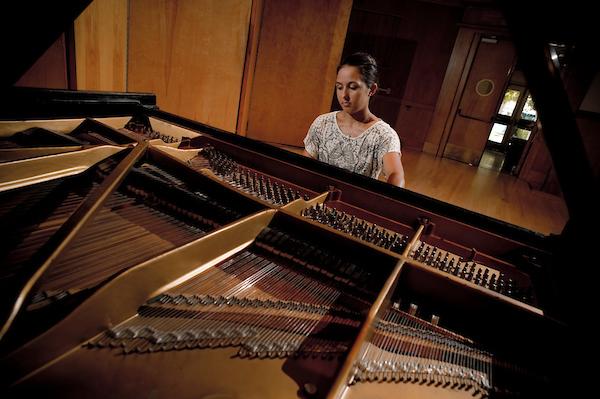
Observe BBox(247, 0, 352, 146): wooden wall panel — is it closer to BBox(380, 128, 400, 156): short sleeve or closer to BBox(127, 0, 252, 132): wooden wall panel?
BBox(127, 0, 252, 132): wooden wall panel

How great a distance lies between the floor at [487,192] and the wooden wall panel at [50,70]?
462cm

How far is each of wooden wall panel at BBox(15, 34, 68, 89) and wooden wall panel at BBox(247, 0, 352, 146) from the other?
366 cm

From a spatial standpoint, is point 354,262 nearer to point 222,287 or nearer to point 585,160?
point 222,287

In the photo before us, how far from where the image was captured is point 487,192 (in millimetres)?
7883

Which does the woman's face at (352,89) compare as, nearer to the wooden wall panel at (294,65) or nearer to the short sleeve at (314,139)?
the short sleeve at (314,139)

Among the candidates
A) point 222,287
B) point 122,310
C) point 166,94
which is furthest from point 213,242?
point 166,94

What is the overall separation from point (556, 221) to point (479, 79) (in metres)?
5.23

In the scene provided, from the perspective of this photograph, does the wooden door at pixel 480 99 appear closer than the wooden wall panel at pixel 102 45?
No

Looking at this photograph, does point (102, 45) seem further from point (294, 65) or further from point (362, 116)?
point (362, 116)

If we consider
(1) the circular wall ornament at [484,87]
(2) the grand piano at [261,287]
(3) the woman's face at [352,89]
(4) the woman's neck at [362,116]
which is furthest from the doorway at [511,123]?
(2) the grand piano at [261,287]

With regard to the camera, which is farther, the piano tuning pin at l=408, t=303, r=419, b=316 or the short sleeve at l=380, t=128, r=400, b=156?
the short sleeve at l=380, t=128, r=400, b=156

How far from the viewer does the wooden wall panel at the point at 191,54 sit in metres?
5.30

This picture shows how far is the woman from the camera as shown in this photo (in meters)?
2.75

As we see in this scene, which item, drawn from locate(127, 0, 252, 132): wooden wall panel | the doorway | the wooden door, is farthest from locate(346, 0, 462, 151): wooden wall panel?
locate(127, 0, 252, 132): wooden wall panel
